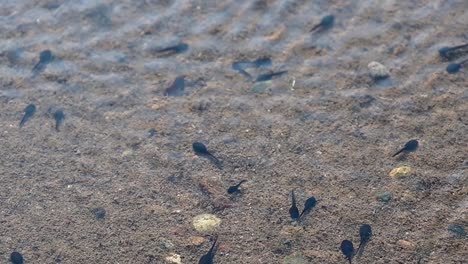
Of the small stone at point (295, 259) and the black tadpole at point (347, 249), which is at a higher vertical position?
the black tadpole at point (347, 249)

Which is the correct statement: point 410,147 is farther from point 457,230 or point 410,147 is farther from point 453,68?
point 453,68

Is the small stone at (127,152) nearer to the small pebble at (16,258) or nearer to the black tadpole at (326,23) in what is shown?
the small pebble at (16,258)

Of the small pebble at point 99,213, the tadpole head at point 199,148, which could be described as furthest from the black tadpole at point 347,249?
the small pebble at point 99,213

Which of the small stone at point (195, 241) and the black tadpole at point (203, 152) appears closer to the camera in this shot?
the small stone at point (195, 241)

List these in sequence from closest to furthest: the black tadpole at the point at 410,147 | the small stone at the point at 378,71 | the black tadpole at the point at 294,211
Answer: the black tadpole at the point at 294,211 → the black tadpole at the point at 410,147 → the small stone at the point at 378,71

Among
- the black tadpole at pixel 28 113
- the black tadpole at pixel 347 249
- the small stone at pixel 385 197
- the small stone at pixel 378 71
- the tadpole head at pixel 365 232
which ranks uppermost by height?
the small stone at pixel 378 71

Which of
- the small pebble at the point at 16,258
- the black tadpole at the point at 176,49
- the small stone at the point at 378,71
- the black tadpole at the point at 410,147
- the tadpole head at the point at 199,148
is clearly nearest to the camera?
the small pebble at the point at 16,258
